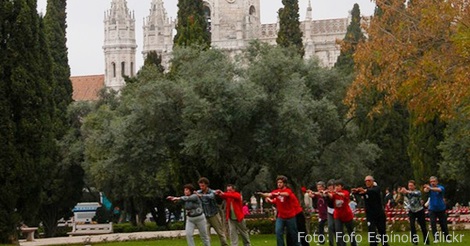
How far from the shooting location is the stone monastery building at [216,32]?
110 metres

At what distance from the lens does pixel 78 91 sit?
13700 centimetres

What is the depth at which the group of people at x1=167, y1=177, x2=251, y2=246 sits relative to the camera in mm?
22219

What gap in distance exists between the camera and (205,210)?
77.6 feet

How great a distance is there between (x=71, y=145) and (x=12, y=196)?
83.4 ft

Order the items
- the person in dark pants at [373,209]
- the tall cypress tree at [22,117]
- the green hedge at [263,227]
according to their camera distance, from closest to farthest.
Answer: the person in dark pants at [373,209] < the tall cypress tree at [22,117] < the green hedge at [263,227]

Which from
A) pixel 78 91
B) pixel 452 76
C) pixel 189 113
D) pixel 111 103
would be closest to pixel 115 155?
pixel 189 113

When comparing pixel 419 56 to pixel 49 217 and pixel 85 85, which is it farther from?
pixel 85 85

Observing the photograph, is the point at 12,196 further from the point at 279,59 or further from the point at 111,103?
A: the point at 111,103

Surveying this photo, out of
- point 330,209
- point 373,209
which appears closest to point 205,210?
point 330,209

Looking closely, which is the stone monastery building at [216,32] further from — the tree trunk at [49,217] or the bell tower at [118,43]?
the tree trunk at [49,217]

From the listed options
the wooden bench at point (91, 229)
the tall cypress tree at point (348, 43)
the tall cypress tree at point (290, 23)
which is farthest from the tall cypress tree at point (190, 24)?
the tall cypress tree at point (290, 23)

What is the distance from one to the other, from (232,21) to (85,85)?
2921cm

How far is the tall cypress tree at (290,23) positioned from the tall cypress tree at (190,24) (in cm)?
1353

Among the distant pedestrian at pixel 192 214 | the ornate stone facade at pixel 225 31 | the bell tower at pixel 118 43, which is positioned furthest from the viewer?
the bell tower at pixel 118 43
